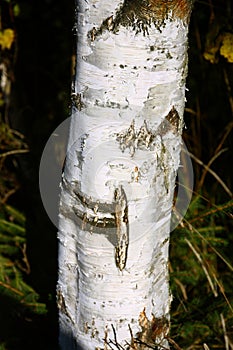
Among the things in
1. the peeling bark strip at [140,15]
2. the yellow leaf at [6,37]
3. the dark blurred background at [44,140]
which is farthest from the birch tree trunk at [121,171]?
the yellow leaf at [6,37]

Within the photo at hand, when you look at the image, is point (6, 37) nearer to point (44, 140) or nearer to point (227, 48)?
point (44, 140)

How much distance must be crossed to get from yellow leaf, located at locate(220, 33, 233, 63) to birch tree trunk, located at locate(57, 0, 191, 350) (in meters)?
0.36

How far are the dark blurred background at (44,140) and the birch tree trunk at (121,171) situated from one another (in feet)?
0.55

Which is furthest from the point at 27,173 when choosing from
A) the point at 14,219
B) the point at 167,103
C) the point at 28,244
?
the point at 167,103

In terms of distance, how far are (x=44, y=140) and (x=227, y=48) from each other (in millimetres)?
1054

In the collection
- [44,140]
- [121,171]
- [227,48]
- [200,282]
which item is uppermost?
[227,48]

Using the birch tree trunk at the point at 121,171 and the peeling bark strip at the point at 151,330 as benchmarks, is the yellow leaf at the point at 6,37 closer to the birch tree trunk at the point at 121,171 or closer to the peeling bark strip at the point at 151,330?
the birch tree trunk at the point at 121,171

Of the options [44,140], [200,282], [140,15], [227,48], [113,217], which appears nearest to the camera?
[140,15]

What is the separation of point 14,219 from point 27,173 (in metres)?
0.28

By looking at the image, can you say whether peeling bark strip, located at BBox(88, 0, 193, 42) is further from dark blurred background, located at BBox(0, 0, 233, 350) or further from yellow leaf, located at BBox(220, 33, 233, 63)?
yellow leaf, located at BBox(220, 33, 233, 63)

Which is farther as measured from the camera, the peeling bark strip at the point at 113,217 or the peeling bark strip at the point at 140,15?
the peeling bark strip at the point at 113,217

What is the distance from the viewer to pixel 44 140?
2248 mm

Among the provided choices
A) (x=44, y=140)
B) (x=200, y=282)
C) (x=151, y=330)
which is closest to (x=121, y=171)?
(x=151, y=330)

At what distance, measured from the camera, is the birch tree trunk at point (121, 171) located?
0.99m
